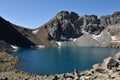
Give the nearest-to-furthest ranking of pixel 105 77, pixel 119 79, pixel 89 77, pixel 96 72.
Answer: pixel 119 79, pixel 105 77, pixel 89 77, pixel 96 72

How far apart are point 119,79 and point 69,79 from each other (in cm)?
789

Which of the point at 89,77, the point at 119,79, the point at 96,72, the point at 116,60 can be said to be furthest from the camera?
the point at 116,60

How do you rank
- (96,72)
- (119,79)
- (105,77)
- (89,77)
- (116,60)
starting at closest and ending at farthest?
(119,79) → (105,77) → (89,77) → (96,72) → (116,60)

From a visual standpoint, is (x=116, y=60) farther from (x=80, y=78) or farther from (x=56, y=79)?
(x=56, y=79)

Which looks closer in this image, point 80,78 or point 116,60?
point 80,78

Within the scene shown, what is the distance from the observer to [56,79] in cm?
3453

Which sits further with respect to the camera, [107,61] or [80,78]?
[107,61]

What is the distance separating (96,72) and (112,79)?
17.5 feet

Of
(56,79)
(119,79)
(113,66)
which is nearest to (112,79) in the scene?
(119,79)

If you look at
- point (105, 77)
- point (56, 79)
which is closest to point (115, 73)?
point (105, 77)

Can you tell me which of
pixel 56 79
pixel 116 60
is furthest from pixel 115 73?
pixel 56 79

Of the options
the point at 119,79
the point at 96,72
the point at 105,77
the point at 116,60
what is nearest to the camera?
the point at 119,79

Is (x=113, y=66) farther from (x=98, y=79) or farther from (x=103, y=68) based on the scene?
(x=98, y=79)

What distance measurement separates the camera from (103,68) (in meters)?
33.1
